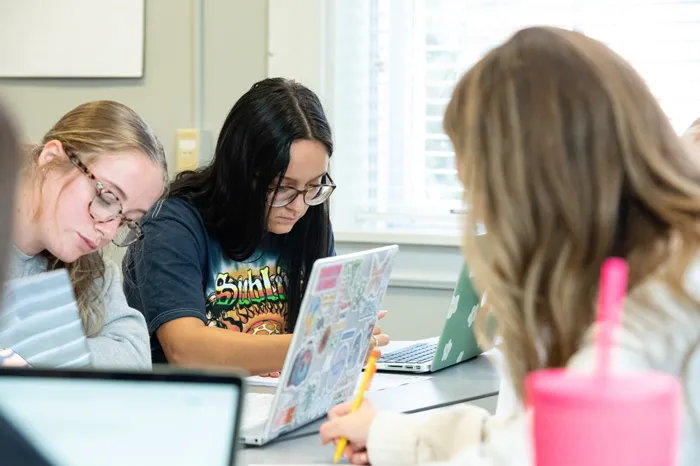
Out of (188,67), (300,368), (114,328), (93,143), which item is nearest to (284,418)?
A: (300,368)

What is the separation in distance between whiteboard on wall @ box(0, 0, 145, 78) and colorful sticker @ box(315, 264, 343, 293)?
182cm

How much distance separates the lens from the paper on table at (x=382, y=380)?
Answer: 1.69 metres

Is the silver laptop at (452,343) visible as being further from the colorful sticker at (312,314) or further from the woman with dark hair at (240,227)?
the colorful sticker at (312,314)

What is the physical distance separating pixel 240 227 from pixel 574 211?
3.83ft

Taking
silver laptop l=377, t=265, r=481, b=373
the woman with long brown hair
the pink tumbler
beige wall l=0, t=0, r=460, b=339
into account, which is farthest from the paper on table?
the pink tumbler

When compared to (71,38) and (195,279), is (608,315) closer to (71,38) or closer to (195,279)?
(195,279)

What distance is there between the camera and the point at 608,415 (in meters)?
0.48

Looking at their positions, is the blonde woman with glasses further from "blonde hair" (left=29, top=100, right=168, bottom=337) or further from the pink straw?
the pink straw

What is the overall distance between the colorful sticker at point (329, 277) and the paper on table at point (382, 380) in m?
0.44

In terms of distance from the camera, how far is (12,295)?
129 cm

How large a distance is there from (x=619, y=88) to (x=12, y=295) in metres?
0.84

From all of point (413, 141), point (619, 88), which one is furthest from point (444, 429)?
point (413, 141)

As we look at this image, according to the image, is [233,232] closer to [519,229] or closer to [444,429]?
[444,429]

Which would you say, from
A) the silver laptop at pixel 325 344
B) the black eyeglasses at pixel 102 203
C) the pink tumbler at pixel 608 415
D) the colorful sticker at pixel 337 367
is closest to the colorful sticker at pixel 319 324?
the silver laptop at pixel 325 344
